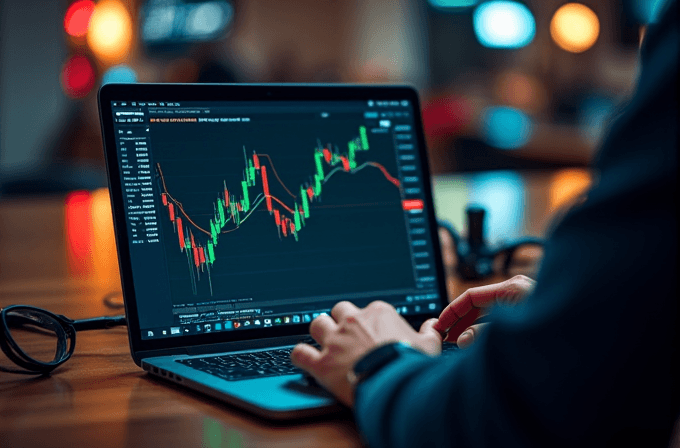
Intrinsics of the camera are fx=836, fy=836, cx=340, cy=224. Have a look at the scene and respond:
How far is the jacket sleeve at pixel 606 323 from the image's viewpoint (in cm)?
48

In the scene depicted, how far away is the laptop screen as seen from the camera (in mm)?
941

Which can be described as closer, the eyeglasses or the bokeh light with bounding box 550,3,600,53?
the eyeglasses

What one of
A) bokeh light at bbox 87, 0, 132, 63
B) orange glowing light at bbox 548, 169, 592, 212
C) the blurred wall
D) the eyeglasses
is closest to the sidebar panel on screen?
the eyeglasses

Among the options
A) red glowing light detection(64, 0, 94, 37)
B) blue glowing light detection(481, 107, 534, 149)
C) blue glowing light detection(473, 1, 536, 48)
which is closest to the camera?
red glowing light detection(64, 0, 94, 37)

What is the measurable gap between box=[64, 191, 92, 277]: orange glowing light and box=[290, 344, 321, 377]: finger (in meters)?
1.04

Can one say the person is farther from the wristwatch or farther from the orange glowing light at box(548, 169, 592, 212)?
the orange glowing light at box(548, 169, 592, 212)

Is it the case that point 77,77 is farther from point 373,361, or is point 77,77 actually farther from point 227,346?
point 373,361

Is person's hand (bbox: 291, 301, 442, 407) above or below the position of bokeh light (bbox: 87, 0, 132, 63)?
below

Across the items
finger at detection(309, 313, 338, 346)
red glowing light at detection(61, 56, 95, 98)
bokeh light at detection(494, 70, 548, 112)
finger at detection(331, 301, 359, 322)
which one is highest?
red glowing light at detection(61, 56, 95, 98)

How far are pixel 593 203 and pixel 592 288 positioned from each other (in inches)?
2.0

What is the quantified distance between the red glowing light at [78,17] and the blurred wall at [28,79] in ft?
2.17

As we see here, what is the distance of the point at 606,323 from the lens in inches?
19.3

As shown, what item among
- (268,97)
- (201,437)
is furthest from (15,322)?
(201,437)

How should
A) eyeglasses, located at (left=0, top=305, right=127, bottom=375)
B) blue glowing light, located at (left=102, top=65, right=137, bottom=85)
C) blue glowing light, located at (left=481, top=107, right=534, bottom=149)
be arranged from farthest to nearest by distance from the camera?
blue glowing light, located at (left=481, top=107, right=534, bottom=149) < blue glowing light, located at (left=102, top=65, right=137, bottom=85) < eyeglasses, located at (left=0, top=305, right=127, bottom=375)
